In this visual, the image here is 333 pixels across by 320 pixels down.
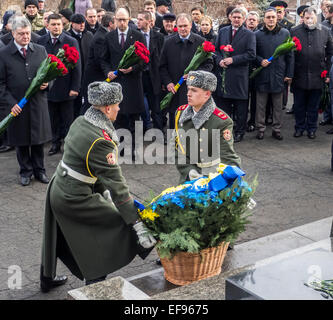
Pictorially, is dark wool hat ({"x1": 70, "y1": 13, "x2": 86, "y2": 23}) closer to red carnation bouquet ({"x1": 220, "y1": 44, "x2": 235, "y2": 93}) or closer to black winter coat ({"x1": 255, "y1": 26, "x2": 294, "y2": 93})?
red carnation bouquet ({"x1": 220, "y1": 44, "x2": 235, "y2": 93})

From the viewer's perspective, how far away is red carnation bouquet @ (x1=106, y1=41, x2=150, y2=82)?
8.70m

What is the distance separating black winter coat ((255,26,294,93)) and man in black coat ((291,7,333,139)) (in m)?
0.26

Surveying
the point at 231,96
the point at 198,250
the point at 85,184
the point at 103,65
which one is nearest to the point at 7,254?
the point at 85,184

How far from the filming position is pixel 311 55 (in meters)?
10.2

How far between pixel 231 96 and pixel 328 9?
3411mm

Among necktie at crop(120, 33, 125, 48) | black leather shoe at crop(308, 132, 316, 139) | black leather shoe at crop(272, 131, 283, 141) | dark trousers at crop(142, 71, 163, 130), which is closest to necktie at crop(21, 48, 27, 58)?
necktie at crop(120, 33, 125, 48)

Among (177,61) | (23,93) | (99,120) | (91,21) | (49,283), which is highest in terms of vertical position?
(91,21)

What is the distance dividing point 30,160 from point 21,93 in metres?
0.92

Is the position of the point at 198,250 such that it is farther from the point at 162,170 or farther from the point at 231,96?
the point at 231,96

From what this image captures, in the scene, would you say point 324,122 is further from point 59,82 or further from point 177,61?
point 59,82

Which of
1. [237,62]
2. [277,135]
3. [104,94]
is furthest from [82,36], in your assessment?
[104,94]

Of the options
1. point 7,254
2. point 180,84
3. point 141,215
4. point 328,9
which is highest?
point 328,9
